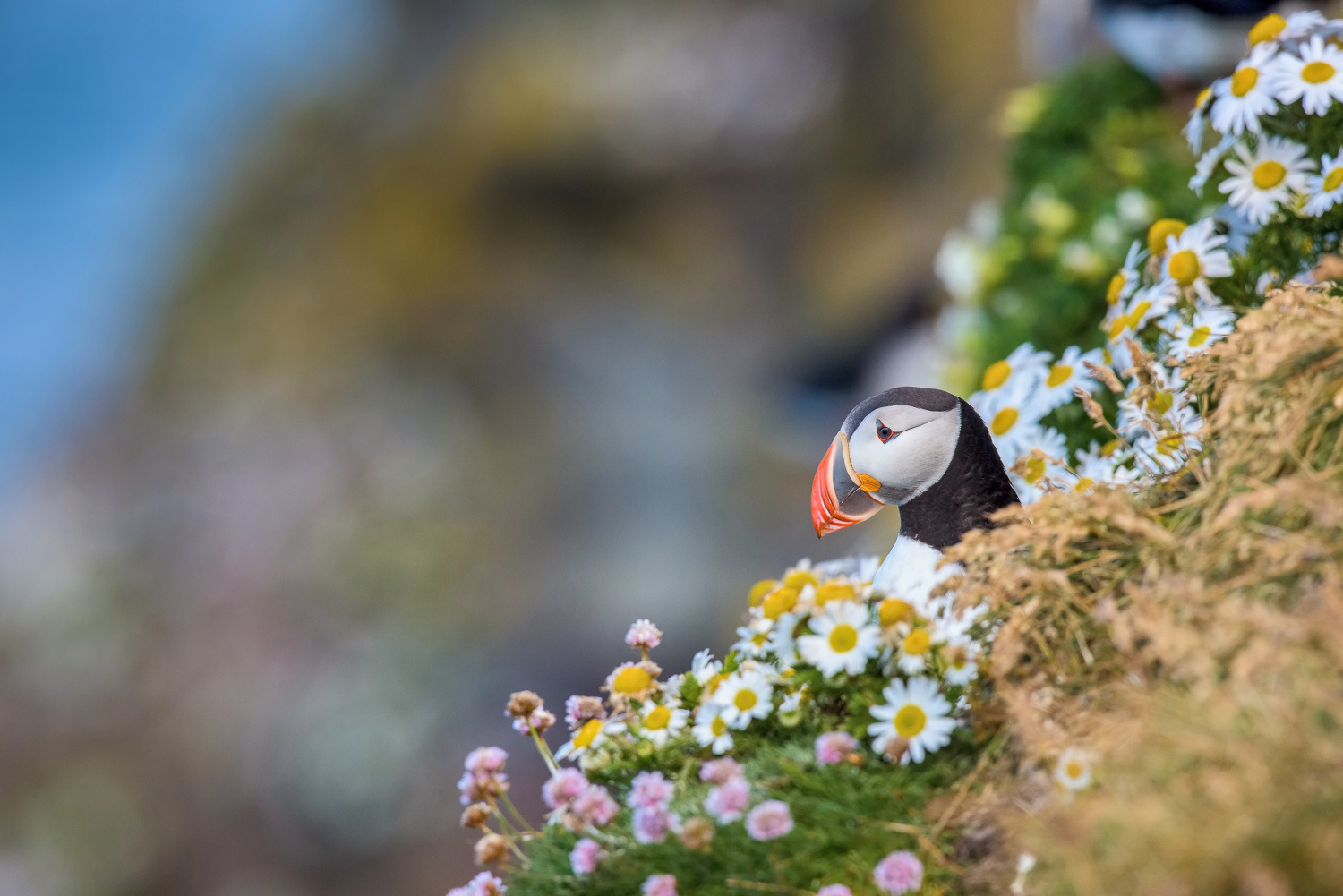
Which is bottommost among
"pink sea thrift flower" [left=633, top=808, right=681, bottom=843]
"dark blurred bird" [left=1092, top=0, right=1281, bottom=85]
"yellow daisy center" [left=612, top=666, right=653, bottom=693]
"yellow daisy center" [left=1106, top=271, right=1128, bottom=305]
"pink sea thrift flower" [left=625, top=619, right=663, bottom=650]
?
"pink sea thrift flower" [left=633, top=808, right=681, bottom=843]

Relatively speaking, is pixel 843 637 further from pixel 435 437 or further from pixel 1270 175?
pixel 435 437

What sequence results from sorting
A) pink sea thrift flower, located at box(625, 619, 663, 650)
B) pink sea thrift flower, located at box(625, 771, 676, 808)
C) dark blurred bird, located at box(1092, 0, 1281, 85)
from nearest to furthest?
pink sea thrift flower, located at box(625, 771, 676, 808) < pink sea thrift flower, located at box(625, 619, 663, 650) < dark blurred bird, located at box(1092, 0, 1281, 85)

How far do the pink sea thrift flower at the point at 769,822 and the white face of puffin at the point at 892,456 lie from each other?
2.13ft

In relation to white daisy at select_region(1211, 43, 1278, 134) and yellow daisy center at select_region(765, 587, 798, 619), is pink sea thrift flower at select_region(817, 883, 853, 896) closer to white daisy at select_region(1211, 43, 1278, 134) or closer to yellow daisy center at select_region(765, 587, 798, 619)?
yellow daisy center at select_region(765, 587, 798, 619)

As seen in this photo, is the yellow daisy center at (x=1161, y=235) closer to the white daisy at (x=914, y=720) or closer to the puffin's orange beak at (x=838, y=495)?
the puffin's orange beak at (x=838, y=495)

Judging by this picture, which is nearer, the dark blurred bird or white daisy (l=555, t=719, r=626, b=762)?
white daisy (l=555, t=719, r=626, b=762)

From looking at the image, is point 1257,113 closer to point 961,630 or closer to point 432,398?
point 961,630

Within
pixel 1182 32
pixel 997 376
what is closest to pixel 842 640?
pixel 997 376

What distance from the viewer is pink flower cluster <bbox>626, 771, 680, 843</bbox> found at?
4.75ft

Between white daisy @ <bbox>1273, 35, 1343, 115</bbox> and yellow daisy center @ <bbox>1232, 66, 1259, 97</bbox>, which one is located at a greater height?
yellow daisy center @ <bbox>1232, 66, 1259, 97</bbox>

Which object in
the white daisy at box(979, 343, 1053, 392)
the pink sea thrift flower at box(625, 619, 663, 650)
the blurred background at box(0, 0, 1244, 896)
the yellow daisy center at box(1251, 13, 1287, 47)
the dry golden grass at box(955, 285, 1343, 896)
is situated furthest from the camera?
the blurred background at box(0, 0, 1244, 896)

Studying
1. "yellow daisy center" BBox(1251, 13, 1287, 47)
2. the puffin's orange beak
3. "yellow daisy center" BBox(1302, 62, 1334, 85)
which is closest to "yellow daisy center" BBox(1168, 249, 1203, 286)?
"yellow daisy center" BBox(1302, 62, 1334, 85)

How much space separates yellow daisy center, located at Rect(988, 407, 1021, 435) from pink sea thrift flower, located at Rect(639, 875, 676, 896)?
1411 millimetres

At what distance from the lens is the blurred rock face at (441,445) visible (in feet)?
24.5
